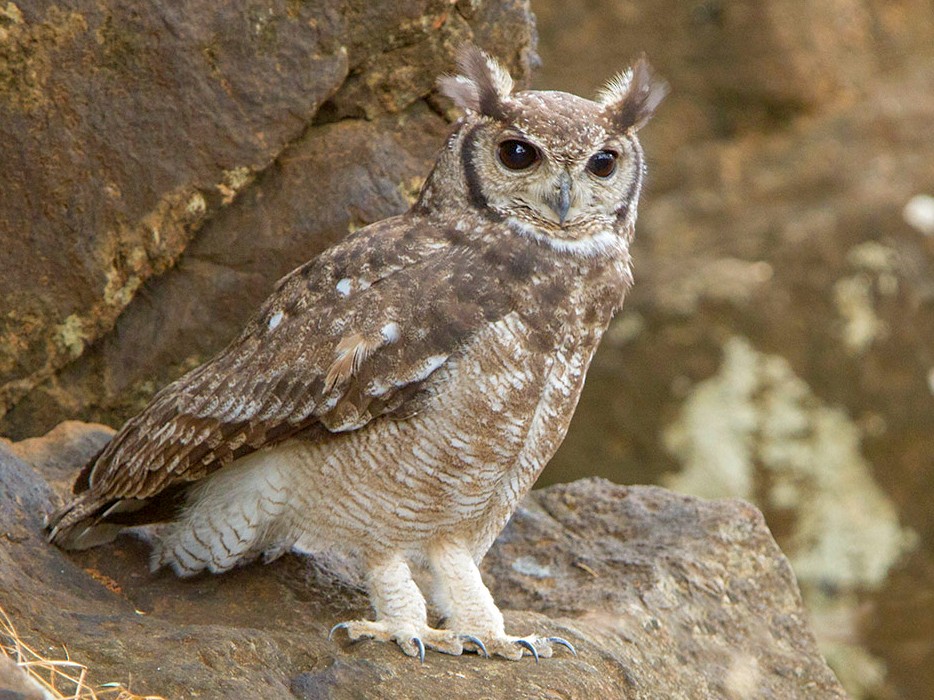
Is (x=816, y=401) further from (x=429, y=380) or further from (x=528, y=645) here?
(x=429, y=380)

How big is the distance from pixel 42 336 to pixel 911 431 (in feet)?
13.8

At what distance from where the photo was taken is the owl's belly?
317cm

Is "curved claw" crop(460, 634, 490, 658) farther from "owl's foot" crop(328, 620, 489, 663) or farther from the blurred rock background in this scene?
the blurred rock background

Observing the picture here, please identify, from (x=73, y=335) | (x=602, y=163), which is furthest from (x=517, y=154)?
(x=73, y=335)

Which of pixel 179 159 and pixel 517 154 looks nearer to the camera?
pixel 517 154

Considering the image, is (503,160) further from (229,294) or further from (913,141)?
(913,141)

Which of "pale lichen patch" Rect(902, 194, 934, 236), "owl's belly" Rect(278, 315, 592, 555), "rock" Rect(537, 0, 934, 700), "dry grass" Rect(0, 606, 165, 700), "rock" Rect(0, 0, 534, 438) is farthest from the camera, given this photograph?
"pale lichen patch" Rect(902, 194, 934, 236)

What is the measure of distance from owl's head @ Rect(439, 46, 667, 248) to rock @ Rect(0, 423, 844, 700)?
3.46 ft

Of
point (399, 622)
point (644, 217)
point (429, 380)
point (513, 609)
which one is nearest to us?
point (429, 380)

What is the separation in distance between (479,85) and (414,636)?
1.36 meters

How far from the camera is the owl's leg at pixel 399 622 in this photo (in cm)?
326

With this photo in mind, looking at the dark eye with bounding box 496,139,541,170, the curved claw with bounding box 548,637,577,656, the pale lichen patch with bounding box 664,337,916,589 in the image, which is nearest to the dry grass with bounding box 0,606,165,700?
the curved claw with bounding box 548,637,577,656

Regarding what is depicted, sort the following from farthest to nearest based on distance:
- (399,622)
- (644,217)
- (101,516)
→ (644,217), (101,516), (399,622)

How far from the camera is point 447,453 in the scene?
125 inches
